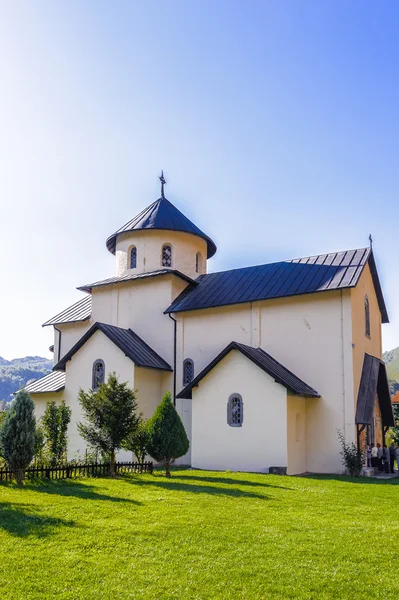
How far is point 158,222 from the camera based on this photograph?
91.4 ft

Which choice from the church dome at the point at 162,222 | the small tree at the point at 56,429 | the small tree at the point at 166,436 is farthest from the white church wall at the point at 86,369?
the church dome at the point at 162,222

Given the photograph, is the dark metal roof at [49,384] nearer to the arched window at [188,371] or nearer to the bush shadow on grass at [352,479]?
the arched window at [188,371]

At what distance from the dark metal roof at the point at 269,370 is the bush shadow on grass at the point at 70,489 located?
24.0 ft

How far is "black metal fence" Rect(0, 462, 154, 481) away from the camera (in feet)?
49.7

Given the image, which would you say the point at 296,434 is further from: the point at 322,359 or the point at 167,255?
the point at 167,255

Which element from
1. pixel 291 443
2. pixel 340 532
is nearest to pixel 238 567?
pixel 340 532

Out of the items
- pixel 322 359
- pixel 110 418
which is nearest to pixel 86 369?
pixel 110 418

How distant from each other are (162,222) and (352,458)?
46.1 feet

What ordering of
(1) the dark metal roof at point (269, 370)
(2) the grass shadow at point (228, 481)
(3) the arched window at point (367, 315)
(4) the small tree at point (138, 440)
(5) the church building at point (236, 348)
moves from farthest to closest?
(3) the arched window at point (367, 315)
(5) the church building at point (236, 348)
(1) the dark metal roof at point (269, 370)
(4) the small tree at point (138, 440)
(2) the grass shadow at point (228, 481)

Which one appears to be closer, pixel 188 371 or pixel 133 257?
pixel 188 371

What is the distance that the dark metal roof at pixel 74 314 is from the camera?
29422 mm

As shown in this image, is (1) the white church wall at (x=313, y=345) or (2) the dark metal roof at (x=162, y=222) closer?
(1) the white church wall at (x=313, y=345)

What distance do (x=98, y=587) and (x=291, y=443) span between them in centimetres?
1393

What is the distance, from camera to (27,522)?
9.76m
